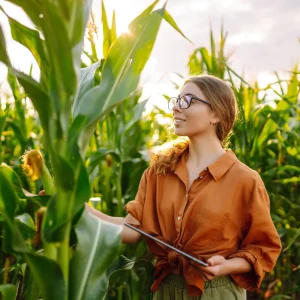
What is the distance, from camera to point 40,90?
4.60 ft

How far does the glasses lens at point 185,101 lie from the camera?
1.85 m

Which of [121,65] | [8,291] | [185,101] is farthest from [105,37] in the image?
[8,291]

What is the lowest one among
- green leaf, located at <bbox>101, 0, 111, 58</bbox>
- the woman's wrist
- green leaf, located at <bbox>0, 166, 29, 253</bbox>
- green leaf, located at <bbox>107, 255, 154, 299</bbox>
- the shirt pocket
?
green leaf, located at <bbox>107, 255, 154, 299</bbox>

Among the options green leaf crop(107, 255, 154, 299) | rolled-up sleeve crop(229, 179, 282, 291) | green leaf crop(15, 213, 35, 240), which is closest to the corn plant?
green leaf crop(15, 213, 35, 240)

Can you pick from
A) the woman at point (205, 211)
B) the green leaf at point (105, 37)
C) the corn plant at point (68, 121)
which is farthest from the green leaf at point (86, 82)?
the green leaf at point (105, 37)

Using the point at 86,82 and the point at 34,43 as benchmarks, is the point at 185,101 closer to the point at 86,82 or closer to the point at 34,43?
the point at 86,82

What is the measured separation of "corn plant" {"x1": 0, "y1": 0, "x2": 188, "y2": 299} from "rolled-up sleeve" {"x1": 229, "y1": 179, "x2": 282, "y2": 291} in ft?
1.46

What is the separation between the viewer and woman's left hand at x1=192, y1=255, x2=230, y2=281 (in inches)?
64.2

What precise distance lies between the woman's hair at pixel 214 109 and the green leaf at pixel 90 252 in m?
0.39

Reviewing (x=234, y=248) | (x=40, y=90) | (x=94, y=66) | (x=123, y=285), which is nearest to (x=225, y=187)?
(x=234, y=248)

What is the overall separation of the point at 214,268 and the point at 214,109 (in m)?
0.53

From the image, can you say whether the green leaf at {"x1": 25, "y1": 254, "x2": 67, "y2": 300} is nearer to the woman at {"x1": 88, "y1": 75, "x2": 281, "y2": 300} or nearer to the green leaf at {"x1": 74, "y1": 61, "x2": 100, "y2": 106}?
the woman at {"x1": 88, "y1": 75, "x2": 281, "y2": 300}

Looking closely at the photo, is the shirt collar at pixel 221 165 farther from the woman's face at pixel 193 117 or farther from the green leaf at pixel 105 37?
the green leaf at pixel 105 37

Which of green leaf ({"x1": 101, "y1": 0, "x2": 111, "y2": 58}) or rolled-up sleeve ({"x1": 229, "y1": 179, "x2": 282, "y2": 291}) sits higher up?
green leaf ({"x1": 101, "y1": 0, "x2": 111, "y2": 58})
